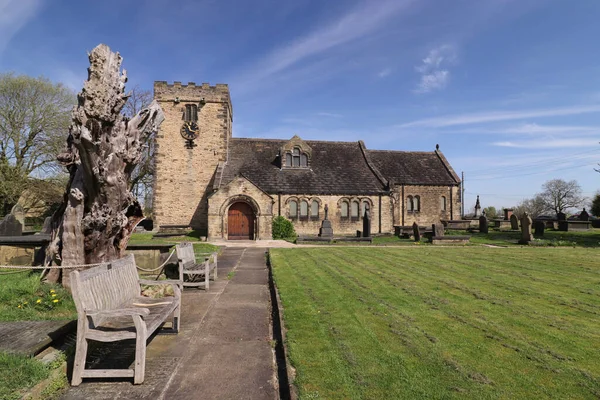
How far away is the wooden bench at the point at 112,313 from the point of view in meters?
3.84

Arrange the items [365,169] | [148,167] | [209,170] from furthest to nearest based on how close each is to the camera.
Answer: [148,167] < [365,169] < [209,170]

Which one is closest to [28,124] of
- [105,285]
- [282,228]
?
[282,228]

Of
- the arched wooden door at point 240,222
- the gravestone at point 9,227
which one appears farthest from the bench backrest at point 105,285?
the arched wooden door at point 240,222

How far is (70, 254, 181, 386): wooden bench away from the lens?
3.84 meters

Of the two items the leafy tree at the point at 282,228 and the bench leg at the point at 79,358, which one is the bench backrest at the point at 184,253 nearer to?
the bench leg at the point at 79,358

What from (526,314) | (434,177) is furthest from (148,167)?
(526,314)

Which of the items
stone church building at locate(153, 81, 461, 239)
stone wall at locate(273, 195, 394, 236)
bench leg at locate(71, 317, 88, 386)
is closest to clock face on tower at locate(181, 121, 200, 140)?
stone church building at locate(153, 81, 461, 239)

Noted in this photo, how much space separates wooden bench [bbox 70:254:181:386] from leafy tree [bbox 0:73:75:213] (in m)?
31.9

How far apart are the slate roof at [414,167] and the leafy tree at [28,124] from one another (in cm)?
3013

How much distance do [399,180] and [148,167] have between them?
2657cm

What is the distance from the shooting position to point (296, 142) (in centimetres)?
2928

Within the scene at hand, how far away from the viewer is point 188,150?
28.1 metres

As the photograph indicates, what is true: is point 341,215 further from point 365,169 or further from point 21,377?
point 21,377

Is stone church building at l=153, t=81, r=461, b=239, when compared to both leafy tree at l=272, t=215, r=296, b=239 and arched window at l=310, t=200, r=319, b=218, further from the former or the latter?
leafy tree at l=272, t=215, r=296, b=239
